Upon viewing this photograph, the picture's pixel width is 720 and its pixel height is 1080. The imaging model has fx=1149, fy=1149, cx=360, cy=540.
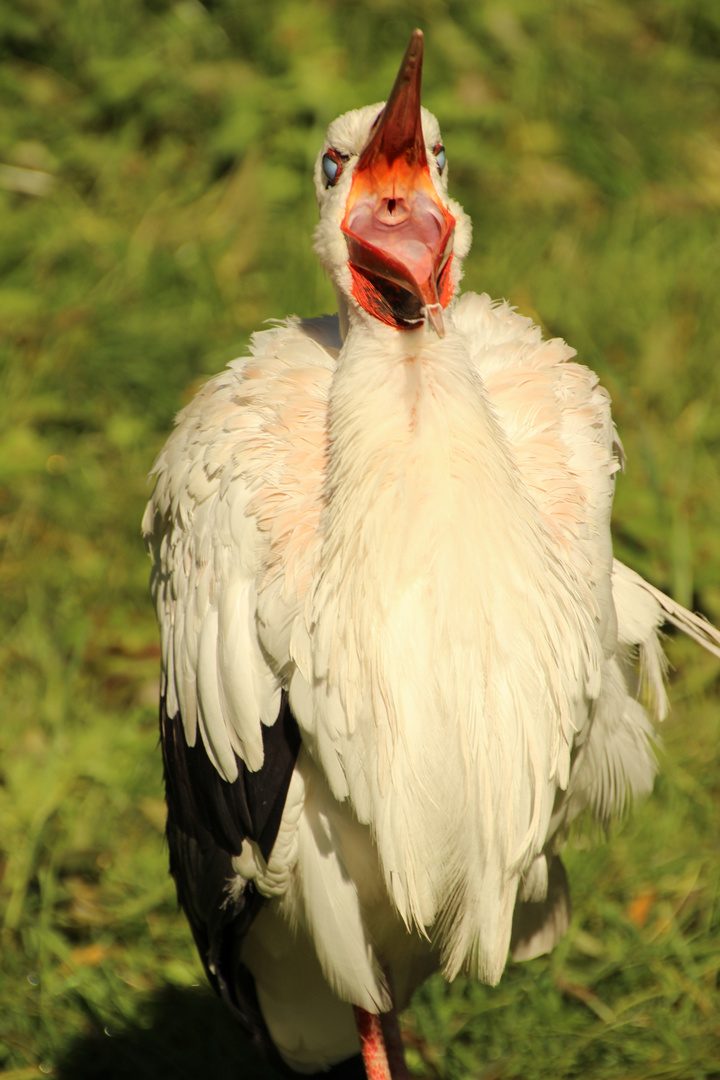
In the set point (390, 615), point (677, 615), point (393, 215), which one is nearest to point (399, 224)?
point (393, 215)

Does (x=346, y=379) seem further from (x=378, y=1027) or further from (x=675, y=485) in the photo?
(x=675, y=485)

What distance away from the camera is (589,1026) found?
300 centimetres

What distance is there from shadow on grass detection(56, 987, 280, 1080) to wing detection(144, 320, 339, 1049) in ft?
1.78

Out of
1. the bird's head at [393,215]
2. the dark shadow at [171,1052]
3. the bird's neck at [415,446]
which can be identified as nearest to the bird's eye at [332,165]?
the bird's head at [393,215]

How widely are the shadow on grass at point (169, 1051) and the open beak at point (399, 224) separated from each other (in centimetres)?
202

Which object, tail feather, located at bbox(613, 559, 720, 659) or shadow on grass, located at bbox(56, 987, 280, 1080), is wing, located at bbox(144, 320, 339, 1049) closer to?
shadow on grass, located at bbox(56, 987, 280, 1080)

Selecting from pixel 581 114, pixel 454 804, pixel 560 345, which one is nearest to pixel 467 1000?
pixel 454 804

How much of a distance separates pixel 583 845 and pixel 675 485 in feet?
4.84

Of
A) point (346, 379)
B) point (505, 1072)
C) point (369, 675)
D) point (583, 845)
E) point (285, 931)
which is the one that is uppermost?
point (346, 379)

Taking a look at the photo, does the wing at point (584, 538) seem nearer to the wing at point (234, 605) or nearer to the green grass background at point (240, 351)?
the wing at point (234, 605)

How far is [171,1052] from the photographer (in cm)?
298

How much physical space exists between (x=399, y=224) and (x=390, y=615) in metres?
0.67

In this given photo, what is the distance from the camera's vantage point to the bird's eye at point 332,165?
2.12 metres

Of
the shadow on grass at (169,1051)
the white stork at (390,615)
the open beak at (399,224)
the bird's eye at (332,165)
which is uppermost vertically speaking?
the bird's eye at (332,165)
